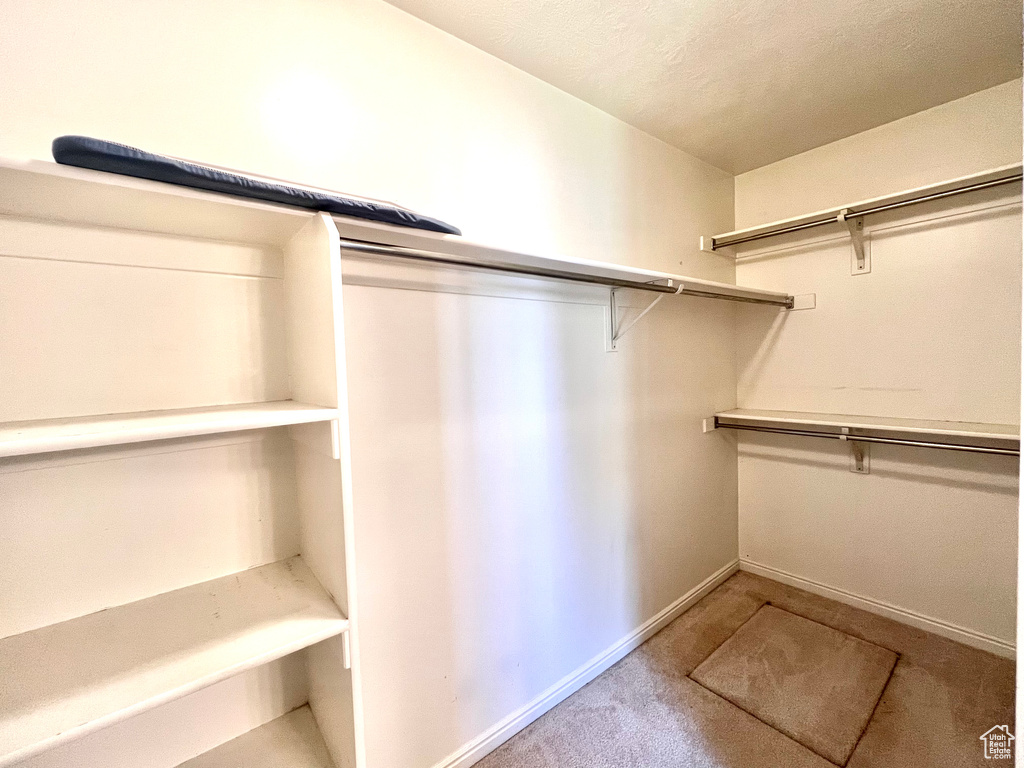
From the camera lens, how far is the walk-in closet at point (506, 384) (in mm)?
759

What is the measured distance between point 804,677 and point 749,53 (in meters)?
2.35

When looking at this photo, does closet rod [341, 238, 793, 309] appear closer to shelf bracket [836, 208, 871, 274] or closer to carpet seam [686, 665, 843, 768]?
shelf bracket [836, 208, 871, 274]

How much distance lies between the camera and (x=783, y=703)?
5.11 feet

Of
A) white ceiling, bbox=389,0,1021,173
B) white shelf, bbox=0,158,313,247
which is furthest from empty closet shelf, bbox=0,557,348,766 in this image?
white ceiling, bbox=389,0,1021,173

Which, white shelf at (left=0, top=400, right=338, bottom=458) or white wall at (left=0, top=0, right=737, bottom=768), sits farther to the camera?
white wall at (left=0, top=0, right=737, bottom=768)

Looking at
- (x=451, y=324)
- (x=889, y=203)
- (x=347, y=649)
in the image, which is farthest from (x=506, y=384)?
(x=889, y=203)

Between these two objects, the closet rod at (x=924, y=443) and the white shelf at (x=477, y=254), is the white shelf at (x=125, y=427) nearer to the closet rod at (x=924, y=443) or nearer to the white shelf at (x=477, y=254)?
the white shelf at (x=477, y=254)

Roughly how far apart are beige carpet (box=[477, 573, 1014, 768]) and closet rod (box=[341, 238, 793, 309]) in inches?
63.0

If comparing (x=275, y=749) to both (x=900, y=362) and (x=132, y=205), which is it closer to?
(x=132, y=205)

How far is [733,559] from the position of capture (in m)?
2.53

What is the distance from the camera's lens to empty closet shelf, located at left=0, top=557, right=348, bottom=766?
0.56 meters

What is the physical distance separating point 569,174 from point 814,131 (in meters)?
1.30

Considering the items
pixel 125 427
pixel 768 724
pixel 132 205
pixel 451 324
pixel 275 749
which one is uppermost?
pixel 132 205

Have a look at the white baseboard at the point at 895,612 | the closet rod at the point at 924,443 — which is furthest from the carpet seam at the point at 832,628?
the closet rod at the point at 924,443
